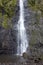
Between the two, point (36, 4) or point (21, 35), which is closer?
point (21, 35)

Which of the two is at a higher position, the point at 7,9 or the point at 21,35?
the point at 7,9

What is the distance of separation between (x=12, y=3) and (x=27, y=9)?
1.62 metres

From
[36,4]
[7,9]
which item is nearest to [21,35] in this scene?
[7,9]

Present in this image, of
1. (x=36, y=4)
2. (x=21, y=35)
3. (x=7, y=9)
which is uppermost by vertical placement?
(x=36, y=4)

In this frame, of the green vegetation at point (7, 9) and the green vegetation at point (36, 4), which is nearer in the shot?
the green vegetation at point (36, 4)

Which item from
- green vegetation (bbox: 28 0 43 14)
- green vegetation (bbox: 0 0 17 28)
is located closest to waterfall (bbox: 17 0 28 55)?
green vegetation (bbox: 0 0 17 28)

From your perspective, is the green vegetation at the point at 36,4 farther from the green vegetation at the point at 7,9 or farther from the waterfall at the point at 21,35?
the green vegetation at the point at 7,9

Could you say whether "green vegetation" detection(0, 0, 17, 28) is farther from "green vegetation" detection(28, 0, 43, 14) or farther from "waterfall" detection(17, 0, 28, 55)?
"green vegetation" detection(28, 0, 43, 14)

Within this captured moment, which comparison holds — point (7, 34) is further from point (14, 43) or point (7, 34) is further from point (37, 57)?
point (37, 57)

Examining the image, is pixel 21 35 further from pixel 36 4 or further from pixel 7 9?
pixel 36 4

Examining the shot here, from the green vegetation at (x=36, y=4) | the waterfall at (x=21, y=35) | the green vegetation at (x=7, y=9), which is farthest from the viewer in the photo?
the green vegetation at (x=7, y=9)

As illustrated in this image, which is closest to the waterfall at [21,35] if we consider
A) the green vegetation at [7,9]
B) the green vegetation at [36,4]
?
the green vegetation at [7,9]

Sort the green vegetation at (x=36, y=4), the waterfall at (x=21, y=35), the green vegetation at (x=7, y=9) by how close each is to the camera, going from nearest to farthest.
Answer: the waterfall at (x=21, y=35) < the green vegetation at (x=36, y=4) < the green vegetation at (x=7, y=9)

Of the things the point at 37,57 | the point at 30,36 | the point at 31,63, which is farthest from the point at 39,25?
the point at 31,63
